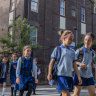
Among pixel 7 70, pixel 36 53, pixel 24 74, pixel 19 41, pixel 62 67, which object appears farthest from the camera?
pixel 36 53

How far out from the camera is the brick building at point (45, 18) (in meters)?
23.0

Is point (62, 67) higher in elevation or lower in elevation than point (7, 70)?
higher

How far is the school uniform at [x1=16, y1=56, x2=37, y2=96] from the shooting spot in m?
6.47

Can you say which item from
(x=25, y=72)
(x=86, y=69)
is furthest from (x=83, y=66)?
(x=25, y=72)

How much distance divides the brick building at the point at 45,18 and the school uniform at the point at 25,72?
50.1 feet

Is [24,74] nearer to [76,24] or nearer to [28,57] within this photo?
[28,57]

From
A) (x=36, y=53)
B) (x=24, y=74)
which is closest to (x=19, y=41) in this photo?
(x=36, y=53)

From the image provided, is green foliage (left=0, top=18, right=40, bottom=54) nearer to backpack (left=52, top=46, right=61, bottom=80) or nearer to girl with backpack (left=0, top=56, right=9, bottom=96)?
girl with backpack (left=0, top=56, right=9, bottom=96)

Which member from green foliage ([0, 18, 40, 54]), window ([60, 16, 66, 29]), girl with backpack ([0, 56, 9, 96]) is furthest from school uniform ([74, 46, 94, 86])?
window ([60, 16, 66, 29])

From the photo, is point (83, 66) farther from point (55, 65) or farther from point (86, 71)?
point (55, 65)

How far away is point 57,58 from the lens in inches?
194

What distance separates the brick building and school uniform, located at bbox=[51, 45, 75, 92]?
17.1 meters

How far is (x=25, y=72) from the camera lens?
260 inches

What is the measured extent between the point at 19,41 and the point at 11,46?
79 centimetres
